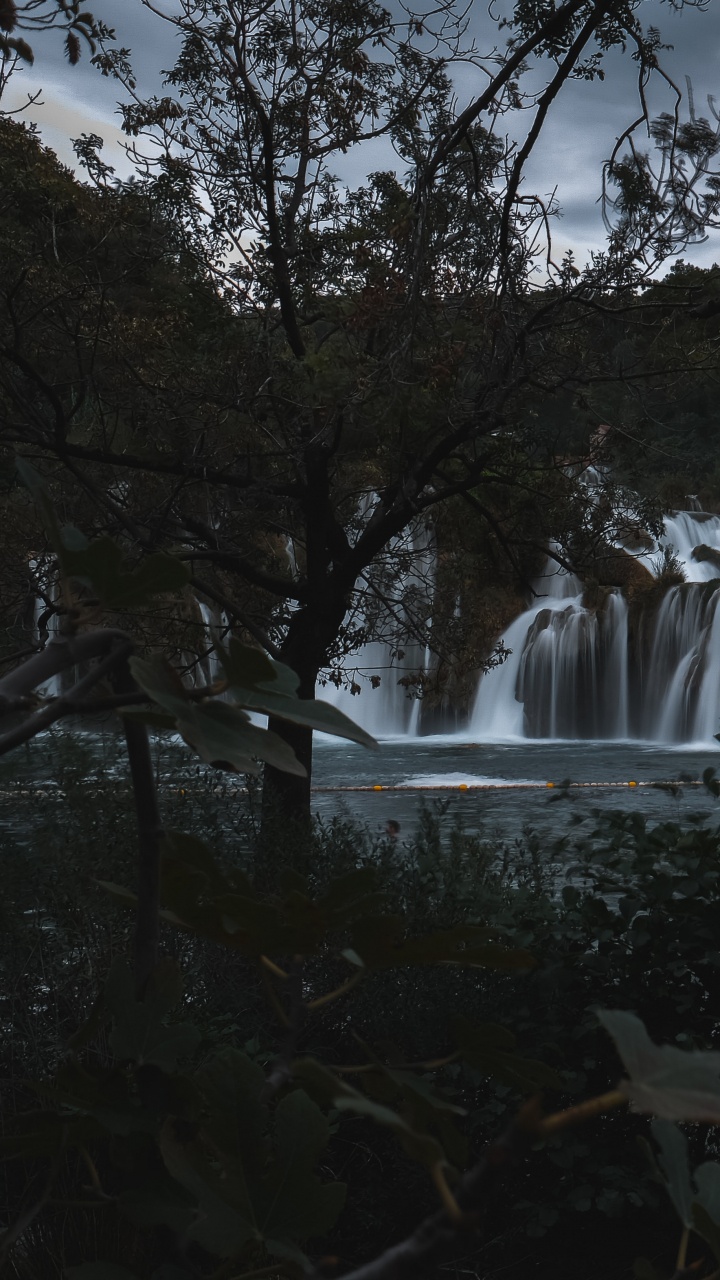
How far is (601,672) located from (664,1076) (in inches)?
983

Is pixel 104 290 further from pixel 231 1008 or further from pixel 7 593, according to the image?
pixel 231 1008

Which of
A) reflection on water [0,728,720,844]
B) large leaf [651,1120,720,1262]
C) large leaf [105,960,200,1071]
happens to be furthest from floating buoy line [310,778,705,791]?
large leaf [651,1120,720,1262]

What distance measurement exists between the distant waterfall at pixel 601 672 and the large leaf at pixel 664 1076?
23886 mm

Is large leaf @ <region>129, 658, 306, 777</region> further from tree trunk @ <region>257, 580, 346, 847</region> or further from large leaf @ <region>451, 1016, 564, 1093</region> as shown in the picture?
tree trunk @ <region>257, 580, 346, 847</region>

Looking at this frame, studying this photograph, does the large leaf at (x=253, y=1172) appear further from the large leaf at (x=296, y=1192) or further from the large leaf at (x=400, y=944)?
the large leaf at (x=400, y=944)

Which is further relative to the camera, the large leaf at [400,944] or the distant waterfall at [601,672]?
the distant waterfall at [601,672]

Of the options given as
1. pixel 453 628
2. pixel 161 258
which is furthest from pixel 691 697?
pixel 161 258

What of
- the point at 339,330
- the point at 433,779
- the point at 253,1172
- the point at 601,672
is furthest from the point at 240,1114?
the point at 601,672

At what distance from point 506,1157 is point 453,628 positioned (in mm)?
8001

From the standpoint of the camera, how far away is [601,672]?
2486 centimetres

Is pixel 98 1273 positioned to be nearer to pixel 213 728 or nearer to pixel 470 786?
pixel 213 728

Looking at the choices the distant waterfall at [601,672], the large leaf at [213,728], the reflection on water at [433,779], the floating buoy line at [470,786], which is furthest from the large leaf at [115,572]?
the distant waterfall at [601,672]

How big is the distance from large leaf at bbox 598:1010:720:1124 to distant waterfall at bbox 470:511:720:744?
78.4 ft

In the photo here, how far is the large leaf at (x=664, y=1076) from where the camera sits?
16.2 inches
